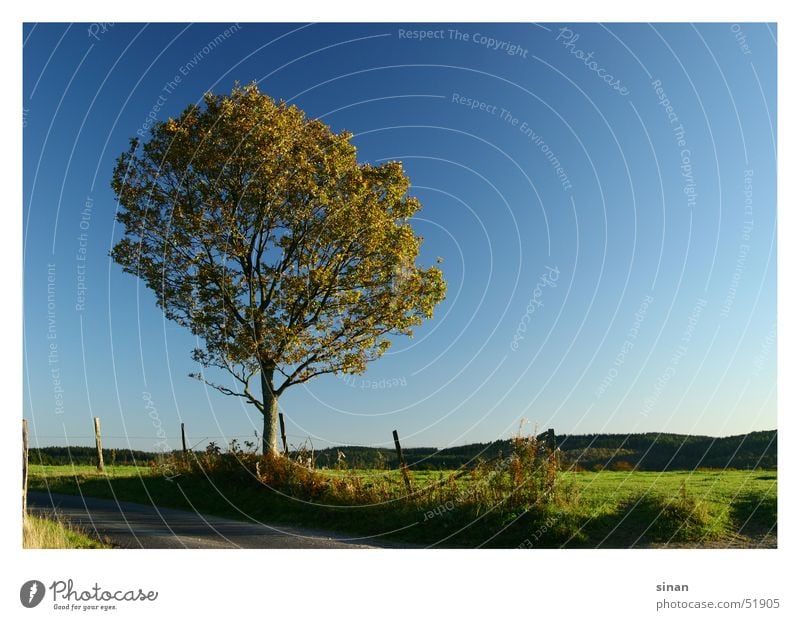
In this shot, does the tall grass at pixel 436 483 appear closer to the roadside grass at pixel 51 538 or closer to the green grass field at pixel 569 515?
the green grass field at pixel 569 515

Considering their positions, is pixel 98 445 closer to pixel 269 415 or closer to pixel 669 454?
pixel 269 415

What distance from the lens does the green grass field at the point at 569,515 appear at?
566 inches

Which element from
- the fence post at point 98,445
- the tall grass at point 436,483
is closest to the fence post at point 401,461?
the tall grass at point 436,483

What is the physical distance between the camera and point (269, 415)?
2625 cm

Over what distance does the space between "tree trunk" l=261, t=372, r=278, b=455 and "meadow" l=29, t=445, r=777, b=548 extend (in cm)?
267

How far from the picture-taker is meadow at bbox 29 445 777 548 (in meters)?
14.5

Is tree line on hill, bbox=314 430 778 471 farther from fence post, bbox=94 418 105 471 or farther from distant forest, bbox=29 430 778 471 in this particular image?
fence post, bbox=94 418 105 471

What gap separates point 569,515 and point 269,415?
1439cm

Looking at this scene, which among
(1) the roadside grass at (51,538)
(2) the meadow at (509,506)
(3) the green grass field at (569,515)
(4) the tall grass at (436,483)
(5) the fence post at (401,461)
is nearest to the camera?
(1) the roadside grass at (51,538)

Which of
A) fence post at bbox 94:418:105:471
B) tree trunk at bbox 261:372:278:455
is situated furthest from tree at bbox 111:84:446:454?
fence post at bbox 94:418:105:471

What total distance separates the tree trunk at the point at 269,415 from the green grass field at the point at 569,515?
12.4ft

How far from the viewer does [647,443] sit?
32.9 meters

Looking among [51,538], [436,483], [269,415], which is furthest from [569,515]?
[269,415]
